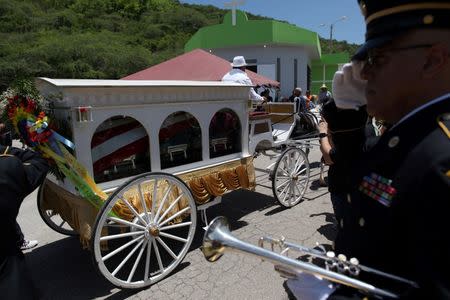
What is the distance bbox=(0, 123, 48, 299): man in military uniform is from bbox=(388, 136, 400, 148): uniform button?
185 centimetres

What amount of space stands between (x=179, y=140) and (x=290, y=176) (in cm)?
196

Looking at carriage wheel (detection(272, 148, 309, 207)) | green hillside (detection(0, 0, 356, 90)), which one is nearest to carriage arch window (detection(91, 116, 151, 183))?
carriage wheel (detection(272, 148, 309, 207))

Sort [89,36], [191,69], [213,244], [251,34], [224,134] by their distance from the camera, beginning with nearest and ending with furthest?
[213,244] → [224,134] → [191,69] → [251,34] → [89,36]

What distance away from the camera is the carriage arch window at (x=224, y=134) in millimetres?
3934

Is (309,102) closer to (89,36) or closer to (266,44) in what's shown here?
(266,44)

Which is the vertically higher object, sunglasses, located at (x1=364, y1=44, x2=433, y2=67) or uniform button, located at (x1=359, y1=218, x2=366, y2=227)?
sunglasses, located at (x1=364, y1=44, x2=433, y2=67)

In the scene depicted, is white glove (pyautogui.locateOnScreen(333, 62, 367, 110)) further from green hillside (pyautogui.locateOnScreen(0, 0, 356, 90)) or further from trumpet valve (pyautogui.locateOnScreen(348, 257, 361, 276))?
green hillside (pyautogui.locateOnScreen(0, 0, 356, 90))

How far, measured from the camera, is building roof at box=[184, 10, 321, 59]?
59.0ft

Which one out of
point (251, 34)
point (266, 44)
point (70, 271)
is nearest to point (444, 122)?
point (70, 271)

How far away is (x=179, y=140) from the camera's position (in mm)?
3604

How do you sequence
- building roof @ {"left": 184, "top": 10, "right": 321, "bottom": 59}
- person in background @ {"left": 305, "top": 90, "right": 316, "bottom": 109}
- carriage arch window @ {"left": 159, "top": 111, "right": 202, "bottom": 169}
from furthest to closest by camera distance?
building roof @ {"left": 184, "top": 10, "right": 321, "bottom": 59} < person in background @ {"left": 305, "top": 90, "right": 316, "bottom": 109} < carriage arch window @ {"left": 159, "top": 111, "right": 202, "bottom": 169}

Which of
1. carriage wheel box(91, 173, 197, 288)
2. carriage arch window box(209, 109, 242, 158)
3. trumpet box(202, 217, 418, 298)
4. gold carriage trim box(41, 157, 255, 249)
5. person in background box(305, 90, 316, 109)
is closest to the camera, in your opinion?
trumpet box(202, 217, 418, 298)

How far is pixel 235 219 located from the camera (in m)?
4.49

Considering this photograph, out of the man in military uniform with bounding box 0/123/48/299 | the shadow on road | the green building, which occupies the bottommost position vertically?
the shadow on road
